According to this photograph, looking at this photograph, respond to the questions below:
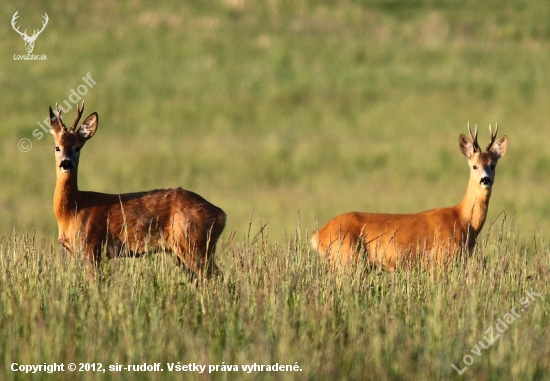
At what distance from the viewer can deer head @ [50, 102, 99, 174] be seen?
9.51 metres

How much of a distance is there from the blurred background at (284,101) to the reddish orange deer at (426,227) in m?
6.34

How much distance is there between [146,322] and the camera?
744cm

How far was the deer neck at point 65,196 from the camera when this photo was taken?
32.4ft

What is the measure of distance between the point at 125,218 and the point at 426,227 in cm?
278

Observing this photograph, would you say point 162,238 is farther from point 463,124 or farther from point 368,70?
point 368,70

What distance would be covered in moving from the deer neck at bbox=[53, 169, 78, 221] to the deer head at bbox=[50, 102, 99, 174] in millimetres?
225

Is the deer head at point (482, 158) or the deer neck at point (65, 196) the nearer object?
the deer neck at point (65, 196)

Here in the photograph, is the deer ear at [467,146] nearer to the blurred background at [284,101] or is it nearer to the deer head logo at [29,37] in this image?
the blurred background at [284,101]

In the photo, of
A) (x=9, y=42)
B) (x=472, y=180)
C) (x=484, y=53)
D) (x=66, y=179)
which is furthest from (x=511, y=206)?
(x=9, y=42)

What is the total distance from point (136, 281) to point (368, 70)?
2594 cm

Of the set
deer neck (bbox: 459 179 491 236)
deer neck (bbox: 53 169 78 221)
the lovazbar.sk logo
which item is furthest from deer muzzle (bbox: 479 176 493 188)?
the lovazbar.sk logo

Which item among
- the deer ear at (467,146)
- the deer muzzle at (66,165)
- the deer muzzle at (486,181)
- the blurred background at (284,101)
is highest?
the blurred background at (284,101)

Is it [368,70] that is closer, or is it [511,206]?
[511,206]

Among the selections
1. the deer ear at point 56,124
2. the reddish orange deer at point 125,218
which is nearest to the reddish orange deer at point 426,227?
the reddish orange deer at point 125,218
